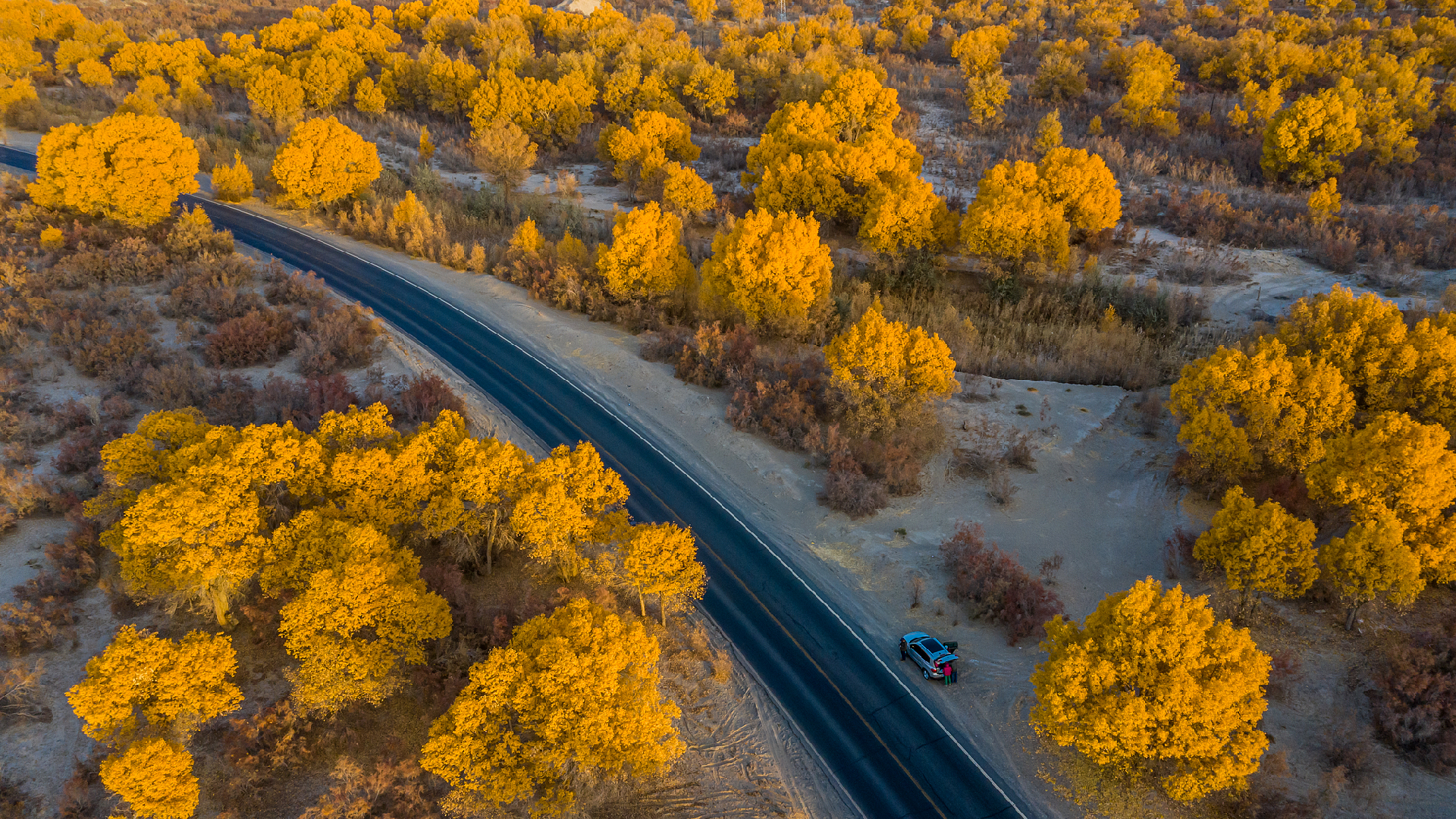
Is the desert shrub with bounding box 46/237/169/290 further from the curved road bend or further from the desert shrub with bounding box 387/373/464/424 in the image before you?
the desert shrub with bounding box 387/373/464/424

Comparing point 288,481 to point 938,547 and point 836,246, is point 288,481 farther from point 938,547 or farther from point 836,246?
point 836,246

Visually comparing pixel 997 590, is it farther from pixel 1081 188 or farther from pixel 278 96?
pixel 278 96

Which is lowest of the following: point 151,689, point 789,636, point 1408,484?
point 789,636

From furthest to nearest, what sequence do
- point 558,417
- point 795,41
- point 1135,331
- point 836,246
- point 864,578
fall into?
1. point 795,41
2. point 836,246
3. point 1135,331
4. point 558,417
5. point 864,578

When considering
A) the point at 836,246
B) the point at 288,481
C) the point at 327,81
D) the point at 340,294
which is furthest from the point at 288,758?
the point at 327,81

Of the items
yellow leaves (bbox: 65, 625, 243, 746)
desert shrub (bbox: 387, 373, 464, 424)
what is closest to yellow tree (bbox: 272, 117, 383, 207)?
desert shrub (bbox: 387, 373, 464, 424)

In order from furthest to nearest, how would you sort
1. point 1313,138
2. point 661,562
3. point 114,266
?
point 1313,138, point 114,266, point 661,562

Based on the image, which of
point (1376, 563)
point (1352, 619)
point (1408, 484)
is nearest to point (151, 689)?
point (1376, 563)
